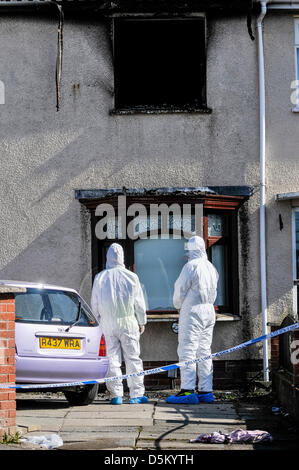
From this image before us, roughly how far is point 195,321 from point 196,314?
95 millimetres

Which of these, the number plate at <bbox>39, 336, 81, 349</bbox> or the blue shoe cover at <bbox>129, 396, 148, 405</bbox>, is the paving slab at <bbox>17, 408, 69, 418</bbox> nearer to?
the number plate at <bbox>39, 336, 81, 349</bbox>

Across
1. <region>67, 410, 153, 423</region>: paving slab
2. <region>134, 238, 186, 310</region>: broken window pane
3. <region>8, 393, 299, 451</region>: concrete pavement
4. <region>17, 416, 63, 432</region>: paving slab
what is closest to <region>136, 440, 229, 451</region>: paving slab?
<region>8, 393, 299, 451</region>: concrete pavement

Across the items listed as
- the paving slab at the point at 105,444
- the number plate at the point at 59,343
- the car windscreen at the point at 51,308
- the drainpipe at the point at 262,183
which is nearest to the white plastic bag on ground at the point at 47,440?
the paving slab at the point at 105,444

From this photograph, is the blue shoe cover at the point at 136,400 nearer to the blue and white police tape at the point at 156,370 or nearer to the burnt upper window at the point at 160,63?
the blue and white police tape at the point at 156,370

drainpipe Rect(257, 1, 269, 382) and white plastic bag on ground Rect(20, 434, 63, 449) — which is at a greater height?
drainpipe Rect(257, 1, 269, 382)

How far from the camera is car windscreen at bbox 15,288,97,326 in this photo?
1093cm

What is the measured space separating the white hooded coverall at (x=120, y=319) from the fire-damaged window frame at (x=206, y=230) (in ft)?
5.96

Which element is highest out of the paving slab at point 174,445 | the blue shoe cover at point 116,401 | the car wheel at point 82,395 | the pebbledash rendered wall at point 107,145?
the pebbledash rendered wall at point 107,145

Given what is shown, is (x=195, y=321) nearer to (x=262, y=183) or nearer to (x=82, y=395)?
(x=82, y=395)

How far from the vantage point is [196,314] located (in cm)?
1183

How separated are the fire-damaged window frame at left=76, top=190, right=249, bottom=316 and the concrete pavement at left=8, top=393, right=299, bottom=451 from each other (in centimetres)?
214

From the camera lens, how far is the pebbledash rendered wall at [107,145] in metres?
13.7
